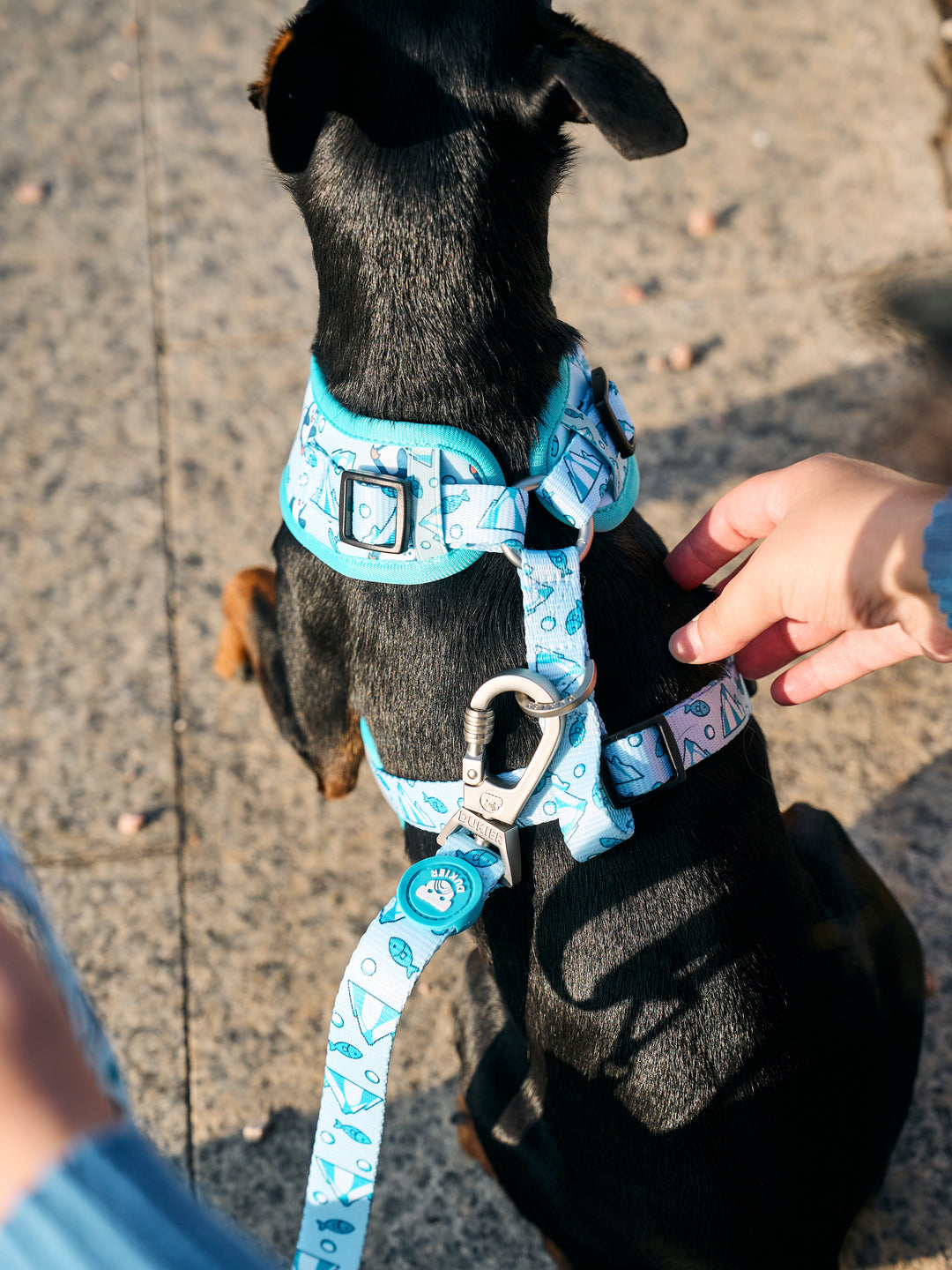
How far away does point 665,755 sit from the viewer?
5.38 ft

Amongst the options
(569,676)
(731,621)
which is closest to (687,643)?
(731,621)

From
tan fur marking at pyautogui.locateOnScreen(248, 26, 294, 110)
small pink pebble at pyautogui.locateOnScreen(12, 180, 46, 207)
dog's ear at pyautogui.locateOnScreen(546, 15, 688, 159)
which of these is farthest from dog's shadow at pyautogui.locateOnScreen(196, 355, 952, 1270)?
small pink pebble at pyautogui.locateOnScreen(12, 180, 46, 207)

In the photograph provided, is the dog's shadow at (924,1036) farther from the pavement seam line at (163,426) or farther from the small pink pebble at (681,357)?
the pavement seam line at (163,426)

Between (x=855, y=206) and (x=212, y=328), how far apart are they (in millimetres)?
2380

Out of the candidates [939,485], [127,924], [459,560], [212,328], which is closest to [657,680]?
[459,560]

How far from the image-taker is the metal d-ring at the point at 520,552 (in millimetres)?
1588

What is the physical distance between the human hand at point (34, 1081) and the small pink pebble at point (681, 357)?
293 cm

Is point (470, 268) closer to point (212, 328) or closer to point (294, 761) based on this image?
point (294, 761)

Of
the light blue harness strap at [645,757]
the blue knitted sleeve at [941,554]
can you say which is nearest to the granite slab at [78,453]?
the light blue harness strap at [645,757]

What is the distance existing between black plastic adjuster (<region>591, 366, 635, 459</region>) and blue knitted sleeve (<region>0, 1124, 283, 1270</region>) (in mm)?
1445

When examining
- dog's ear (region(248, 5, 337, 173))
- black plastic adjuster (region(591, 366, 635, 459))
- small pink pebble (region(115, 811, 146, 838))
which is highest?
dog's ear (region(248, 5, 337, 173))

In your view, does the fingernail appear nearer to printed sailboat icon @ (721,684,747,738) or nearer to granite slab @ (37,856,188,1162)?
printed sailboat icon @ (721,684,747,738)

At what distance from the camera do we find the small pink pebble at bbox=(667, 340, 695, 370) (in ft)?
10.8

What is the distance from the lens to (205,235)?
3.51 metres
